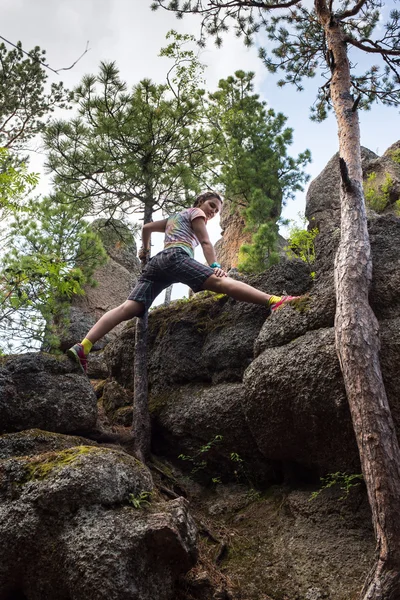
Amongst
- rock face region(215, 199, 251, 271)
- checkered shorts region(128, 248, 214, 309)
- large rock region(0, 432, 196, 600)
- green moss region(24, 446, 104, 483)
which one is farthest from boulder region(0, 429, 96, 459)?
rock face region(215, 199, 251, 271)

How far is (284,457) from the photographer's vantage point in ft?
18.2

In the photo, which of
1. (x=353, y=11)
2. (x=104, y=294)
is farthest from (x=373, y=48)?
(x=104, y=294)

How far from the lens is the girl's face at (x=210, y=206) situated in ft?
22.6

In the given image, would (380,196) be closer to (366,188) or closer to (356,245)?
(366,188)

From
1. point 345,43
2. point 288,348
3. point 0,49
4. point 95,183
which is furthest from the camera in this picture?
point 0,49

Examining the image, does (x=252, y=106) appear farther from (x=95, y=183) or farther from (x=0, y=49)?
(x=95, y=183)

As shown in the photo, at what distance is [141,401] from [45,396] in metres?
1.36

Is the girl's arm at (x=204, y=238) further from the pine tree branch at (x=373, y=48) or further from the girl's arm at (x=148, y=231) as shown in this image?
the pine tree branch at (x=373, y=48)

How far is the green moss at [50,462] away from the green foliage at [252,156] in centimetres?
1063

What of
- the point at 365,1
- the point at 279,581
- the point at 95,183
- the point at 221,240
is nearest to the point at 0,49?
the point at 95,183

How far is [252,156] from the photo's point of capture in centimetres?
1565

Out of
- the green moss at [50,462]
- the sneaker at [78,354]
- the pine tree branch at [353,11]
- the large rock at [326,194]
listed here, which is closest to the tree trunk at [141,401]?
the sneaker at [78,354]

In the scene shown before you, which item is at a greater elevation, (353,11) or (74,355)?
(353,11)

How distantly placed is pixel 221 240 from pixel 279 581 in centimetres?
1644
